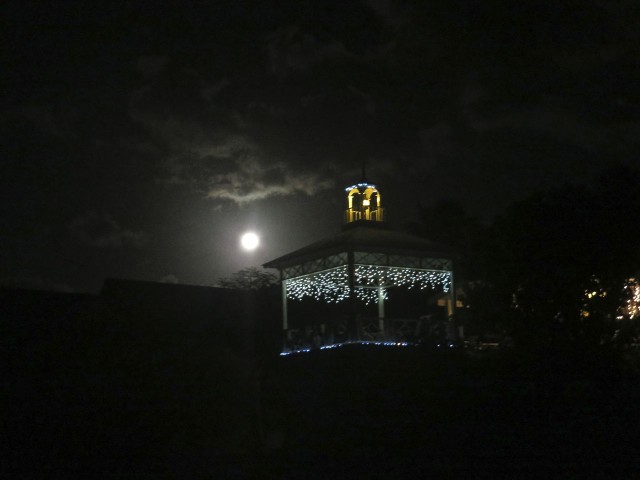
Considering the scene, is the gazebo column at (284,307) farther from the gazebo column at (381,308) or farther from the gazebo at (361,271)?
the gazebo column at (381,308)

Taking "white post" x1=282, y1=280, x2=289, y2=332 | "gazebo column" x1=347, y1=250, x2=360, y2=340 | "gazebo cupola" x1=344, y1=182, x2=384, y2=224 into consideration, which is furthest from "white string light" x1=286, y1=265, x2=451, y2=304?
"gazebo cupola" x1=344, y1=182, x2=384, y2=224

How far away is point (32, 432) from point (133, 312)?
372 centimetres

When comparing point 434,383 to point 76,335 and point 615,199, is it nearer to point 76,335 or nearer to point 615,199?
point 615,199

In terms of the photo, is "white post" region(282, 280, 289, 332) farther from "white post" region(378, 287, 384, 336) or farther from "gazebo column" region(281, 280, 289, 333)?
"white post" region(378, 287, 384, 336)

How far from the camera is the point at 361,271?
79.1 ft

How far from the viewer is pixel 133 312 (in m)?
17.0

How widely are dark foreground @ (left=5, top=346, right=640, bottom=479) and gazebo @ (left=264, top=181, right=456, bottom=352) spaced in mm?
1038

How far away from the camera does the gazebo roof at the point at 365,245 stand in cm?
2372

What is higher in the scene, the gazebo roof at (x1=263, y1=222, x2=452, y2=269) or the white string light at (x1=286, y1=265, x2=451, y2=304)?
the gazebo roof at (x1=263, y1=222, x2=452, y2=269)

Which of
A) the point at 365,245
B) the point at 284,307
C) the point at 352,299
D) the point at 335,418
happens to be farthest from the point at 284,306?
the point at 335,418

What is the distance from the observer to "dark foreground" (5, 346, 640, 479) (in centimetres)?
1391

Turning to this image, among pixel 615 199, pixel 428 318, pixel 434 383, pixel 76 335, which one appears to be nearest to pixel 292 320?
pixel 428 318

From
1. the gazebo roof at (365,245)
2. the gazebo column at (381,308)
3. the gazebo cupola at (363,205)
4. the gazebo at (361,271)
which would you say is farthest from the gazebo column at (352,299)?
the gazebo cupola at (363,205)

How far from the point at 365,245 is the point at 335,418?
267 inches
